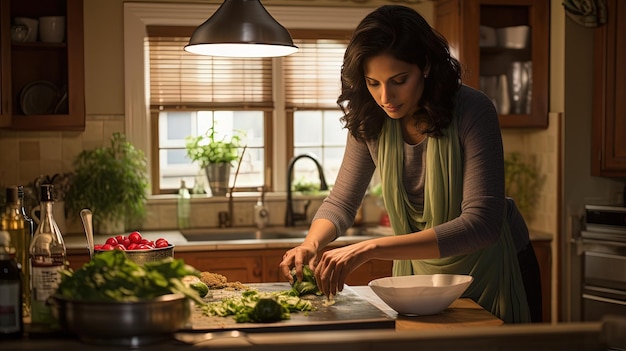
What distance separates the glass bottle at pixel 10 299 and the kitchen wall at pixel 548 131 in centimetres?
306

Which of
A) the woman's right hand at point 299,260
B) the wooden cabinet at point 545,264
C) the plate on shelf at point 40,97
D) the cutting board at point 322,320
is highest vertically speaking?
the plate on shelf at point 40,97

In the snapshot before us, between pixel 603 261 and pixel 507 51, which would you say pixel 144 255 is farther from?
pixel 507 51

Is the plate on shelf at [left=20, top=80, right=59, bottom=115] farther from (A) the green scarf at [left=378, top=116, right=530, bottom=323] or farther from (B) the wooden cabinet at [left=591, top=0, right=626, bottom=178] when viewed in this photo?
(B) the wooden cabinet at [left=591, top=0, right=626, bottom=178]

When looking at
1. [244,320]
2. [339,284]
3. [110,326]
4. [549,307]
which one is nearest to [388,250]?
[339,284]

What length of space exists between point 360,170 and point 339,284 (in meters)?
0.69

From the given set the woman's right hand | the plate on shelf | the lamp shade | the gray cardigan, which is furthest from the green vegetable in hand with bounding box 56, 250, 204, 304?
the plate on shelf

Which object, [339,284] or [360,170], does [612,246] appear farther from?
[339,284]

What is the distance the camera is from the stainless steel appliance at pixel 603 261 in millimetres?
4301

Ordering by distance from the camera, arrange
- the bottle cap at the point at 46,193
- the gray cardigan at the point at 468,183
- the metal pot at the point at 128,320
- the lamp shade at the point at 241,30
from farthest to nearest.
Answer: the lamp shade at the point at 241,30 → the gray cardigan at the point at 468,183 → the bottle cap at the point at 46,193 → the metal pot at the point at 128,320

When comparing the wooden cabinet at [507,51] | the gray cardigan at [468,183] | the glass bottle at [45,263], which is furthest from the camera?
the wooden cabinet at [507,51]

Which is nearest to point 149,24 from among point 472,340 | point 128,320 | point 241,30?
point 241,30

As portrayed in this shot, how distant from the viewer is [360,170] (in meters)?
2.90

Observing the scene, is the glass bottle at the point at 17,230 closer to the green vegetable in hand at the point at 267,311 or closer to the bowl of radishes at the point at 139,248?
the bowl of radishes at the point at 139,248

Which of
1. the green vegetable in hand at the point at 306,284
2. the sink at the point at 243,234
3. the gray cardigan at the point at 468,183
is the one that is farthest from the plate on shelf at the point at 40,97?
the green vegetable in hand at the point at 306,284
